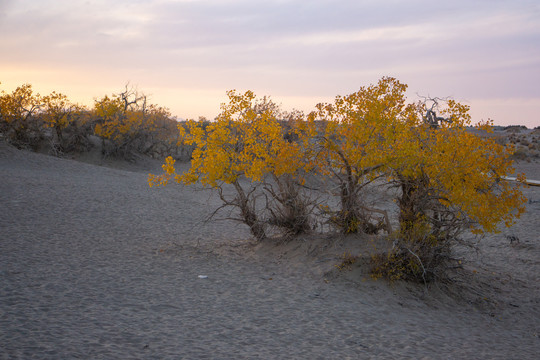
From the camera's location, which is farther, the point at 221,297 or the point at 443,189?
the point at 443,189

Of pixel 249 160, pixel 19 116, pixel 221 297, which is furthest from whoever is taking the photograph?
pixel 19 116

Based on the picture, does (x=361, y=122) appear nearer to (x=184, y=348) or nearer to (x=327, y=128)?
(x=327, y=128)

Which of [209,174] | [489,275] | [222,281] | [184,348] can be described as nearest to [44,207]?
[209,174]

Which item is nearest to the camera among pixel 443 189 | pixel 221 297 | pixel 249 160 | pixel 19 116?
pixel 221 297

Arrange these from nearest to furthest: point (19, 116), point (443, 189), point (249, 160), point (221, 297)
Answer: point (221, 297)
point (443, 189)
point (249, 160)
point (19, 116)

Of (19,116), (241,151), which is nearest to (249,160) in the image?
(241,151)

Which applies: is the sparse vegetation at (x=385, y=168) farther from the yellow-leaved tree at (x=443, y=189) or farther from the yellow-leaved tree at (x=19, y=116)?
the yellow-leaved tree at (x=19, y=116)

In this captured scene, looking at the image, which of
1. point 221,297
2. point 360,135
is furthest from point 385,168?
point 221,297

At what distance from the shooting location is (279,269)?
9461 millimetres

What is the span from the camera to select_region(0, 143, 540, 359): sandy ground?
225 inches

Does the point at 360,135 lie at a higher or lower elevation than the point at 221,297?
higher

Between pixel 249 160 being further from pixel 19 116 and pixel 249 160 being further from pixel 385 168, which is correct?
pixel 19 116

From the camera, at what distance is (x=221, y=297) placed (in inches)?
300

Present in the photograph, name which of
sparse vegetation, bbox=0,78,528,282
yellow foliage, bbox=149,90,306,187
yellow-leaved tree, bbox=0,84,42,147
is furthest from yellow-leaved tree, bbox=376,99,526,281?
yellow-leaved tree, bbox=0,84,42,147
